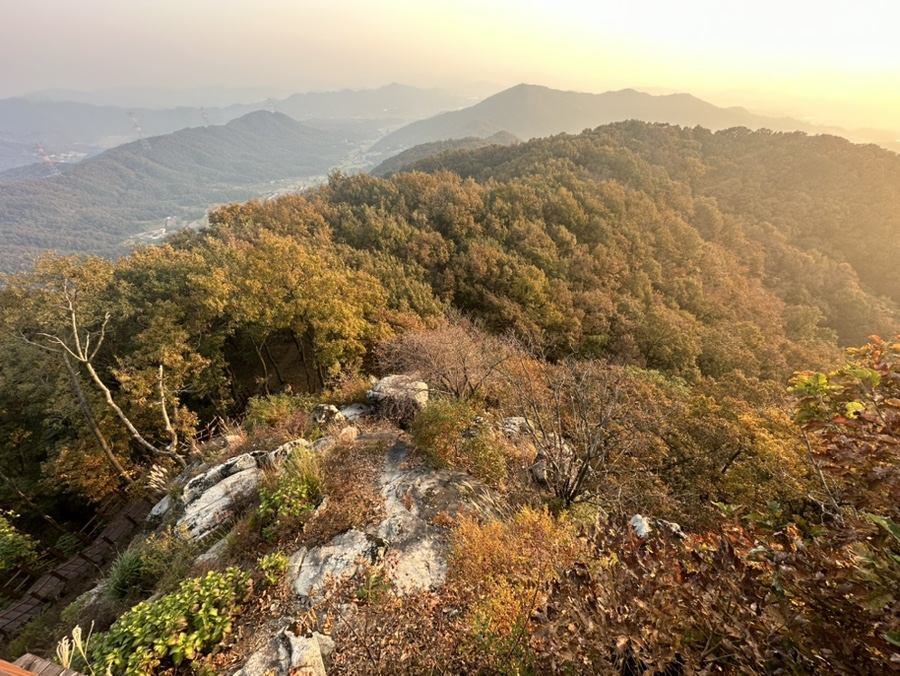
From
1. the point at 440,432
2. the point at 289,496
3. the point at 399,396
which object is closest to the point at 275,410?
the point at 399,396

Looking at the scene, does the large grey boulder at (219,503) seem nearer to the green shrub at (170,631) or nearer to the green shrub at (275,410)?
the green shrub at (170,631)

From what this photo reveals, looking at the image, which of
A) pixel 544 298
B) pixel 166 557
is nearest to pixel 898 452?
pixel 166 557

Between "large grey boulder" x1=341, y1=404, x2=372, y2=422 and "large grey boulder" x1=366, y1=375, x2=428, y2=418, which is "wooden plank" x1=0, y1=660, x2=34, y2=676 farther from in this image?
"large grey boulder" x1=341, y1=404, x2=372, y2=422

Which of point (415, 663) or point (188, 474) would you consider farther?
point (188, 474)

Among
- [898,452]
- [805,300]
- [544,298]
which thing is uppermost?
[898,452]

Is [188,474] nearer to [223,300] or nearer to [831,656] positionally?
[223,300]

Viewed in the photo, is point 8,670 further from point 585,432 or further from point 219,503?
point 585,432

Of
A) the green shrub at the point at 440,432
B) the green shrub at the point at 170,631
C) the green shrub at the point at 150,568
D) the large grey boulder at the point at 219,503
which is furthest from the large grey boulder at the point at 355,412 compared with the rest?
the green shrub at the point at 170,631
